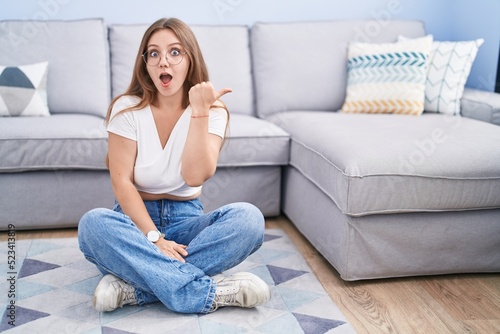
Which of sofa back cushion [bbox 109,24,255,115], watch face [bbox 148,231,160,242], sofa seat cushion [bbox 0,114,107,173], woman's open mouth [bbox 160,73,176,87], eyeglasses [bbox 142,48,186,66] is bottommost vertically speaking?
watch face [bbox 148,231,160,242]

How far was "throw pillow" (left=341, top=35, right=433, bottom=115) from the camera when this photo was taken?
286 cm

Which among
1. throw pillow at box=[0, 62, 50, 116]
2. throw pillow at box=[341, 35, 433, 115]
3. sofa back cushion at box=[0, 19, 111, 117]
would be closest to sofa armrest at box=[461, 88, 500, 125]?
throw pillow at box=[341, 35, 433, 115]

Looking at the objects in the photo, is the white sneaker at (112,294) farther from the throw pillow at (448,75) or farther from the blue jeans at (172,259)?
the throw pillow at (448,75)

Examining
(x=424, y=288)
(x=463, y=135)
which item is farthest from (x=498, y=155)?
(x=424, y=288)

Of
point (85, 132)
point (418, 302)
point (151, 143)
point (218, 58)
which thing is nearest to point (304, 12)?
point (218, 58)

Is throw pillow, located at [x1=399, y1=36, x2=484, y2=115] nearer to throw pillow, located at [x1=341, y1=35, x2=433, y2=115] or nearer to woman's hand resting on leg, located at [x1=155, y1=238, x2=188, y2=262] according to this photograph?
throw pillow, located at [x1=341, y1=35, x2=433, y2=115]

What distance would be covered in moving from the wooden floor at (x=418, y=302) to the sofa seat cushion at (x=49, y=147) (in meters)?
0.96

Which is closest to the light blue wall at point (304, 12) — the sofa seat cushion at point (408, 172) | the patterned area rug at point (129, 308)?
the sofa seat cushion at point (408, 172)

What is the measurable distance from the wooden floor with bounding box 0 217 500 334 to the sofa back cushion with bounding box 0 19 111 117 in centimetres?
135

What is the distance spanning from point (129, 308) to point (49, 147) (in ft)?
2.89

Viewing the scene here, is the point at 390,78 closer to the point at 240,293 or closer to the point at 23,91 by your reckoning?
the point at 240,293

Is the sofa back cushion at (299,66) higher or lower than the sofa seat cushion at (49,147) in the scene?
higher

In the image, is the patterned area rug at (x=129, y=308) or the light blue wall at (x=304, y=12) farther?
the light blue wall at (x=304, y=12)

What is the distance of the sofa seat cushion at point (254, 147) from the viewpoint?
2494 millimetres
